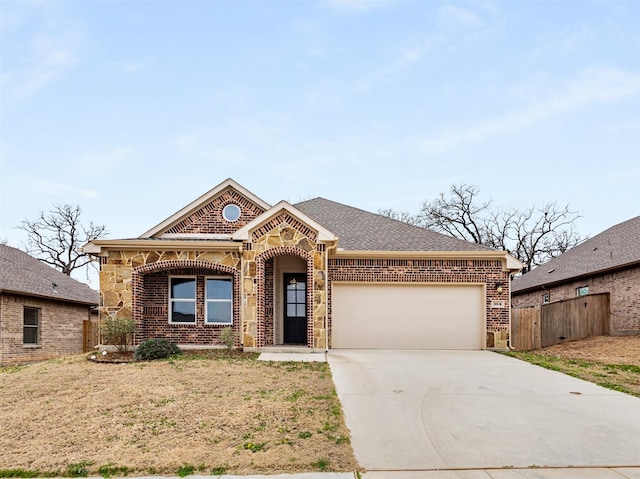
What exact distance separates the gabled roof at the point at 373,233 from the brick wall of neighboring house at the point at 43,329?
10.8 m

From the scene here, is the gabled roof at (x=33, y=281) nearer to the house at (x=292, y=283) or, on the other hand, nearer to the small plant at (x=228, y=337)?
the house at (x=292, y=283)

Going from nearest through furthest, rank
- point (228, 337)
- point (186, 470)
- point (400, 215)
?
1. point (186, 470)
2. point (228, 337)
3. point (400, 215)

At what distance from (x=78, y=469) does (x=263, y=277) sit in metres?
9.05

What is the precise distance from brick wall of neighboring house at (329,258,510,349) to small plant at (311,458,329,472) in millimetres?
10143

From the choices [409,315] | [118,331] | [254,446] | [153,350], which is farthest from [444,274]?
[254,446]

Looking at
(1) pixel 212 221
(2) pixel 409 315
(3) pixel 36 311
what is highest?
(1) pixel 212 221

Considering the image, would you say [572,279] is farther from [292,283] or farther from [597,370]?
[292,283]

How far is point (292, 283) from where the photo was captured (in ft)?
52.0

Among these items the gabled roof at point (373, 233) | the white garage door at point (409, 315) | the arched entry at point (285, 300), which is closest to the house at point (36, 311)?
the arched entry at point (285, 300)

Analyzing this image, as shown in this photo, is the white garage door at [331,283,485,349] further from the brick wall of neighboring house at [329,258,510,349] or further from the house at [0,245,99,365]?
the house at [0,245,99,365]

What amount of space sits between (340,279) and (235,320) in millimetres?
3464

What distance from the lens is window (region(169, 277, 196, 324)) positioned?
1512cm

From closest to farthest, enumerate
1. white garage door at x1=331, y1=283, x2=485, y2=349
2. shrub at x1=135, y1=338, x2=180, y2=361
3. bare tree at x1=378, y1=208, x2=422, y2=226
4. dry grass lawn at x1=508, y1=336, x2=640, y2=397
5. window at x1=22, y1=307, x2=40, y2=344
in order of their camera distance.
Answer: dry grass lawn at x1=508, y1=336, x2=640, y2=397
shrub at x1=135, y1=338, x2=180, y2=361
white garage door at x1=331, y1=283, x2=485, y2=349
window at x1=22, y1=307, x2=40, y2=344
bare tree at x1=378, y1=208, x2=422, y2=226

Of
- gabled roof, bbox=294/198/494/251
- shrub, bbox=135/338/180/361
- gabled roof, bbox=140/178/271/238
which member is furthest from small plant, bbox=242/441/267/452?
gabled roof, bbox=140/178/271/238
